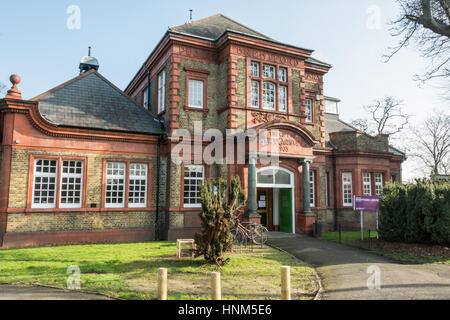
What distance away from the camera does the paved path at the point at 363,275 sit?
22.6 ft

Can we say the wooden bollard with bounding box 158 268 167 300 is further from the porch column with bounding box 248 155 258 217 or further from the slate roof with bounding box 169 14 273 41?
the slate roof with bounding box 169 14 273 41

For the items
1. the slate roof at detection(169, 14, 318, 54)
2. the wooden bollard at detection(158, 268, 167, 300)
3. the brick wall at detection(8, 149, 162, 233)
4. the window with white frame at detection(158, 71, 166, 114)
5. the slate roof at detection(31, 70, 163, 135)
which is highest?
the slate roof at detection(169, 14, 318, 54)

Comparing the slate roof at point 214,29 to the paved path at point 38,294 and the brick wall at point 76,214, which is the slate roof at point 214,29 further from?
the paved path at point 38,294

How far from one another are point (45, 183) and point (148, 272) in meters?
7.81

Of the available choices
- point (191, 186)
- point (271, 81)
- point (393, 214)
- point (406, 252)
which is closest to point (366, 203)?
point (393, 214)

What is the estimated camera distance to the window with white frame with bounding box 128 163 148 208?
50.8ft

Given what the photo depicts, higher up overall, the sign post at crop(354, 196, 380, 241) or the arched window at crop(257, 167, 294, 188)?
the arched window at crop(257, 167, 294, 188)

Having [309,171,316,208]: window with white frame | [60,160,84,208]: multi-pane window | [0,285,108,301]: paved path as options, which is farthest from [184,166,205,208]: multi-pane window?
[0,285,108,301]: paved path

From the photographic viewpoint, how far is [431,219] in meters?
12.0

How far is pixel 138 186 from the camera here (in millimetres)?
15680

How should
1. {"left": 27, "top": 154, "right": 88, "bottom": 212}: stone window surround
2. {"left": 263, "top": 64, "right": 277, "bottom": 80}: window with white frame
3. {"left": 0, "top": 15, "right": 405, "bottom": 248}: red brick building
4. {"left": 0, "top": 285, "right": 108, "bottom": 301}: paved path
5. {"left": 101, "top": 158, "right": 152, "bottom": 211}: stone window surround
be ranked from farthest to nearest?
1. {"left": 263, "top": 64, "right": 277, "bottom": 80}: window with white frame
2. {"left": 101, "top": 158, "right": 152, "bottom": 211}: stone window surround
3. {"left": 0, "top": 15, "right": 405, "bottom": 248}: red brick building
4. {"left": 27, "top": 154, "right": 88, "bottom": 212}: stone window surround
5. {"left": 0, "top": 285, "right": 108, "bottom": 301}: paved path

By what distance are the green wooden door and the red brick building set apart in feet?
0.18
